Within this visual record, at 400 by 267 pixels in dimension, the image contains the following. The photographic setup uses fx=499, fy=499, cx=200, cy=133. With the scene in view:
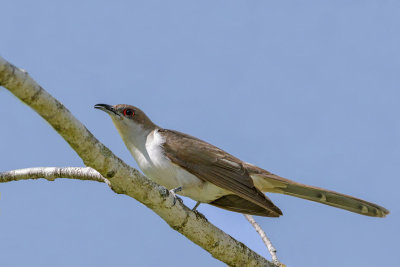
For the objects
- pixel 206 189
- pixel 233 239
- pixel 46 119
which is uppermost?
pixel 206 189

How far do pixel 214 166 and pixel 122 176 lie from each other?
6.01ft

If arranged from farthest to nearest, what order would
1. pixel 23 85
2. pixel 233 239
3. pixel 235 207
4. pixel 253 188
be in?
pixel 235 207 < pixel 253 188 < pixel 233 239 < pixel 23 85

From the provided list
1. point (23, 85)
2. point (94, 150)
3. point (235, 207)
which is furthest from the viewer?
point (235, 207)

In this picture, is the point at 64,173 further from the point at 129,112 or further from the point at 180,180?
the point at 129,112

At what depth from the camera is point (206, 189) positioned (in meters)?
5.87

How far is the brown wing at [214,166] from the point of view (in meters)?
5.73

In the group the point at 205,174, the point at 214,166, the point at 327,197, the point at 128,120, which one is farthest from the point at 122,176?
the point at 327,197

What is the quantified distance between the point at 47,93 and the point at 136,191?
125 cm

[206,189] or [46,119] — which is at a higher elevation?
[206,189]

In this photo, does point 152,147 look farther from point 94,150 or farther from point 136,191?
point 94,150

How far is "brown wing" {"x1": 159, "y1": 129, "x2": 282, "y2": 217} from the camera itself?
18.8ft

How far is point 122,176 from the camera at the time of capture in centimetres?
430

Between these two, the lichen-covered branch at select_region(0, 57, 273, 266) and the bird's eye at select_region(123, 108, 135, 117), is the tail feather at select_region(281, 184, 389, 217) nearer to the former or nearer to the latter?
the lichen-covered branch at select_region(0, 57, 273, 266)

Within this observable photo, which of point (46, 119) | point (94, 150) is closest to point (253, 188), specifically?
point (94, 150)
